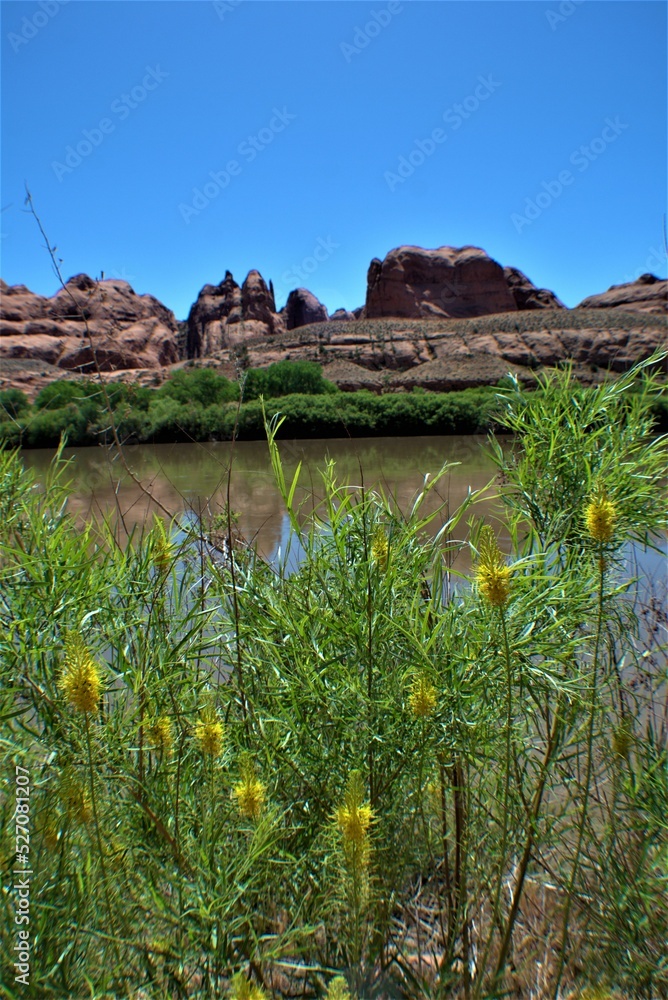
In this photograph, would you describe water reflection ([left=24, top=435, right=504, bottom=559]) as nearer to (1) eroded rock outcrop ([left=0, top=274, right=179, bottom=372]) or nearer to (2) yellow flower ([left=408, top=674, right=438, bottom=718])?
(2) yellow flower ([left=408, top=674, right=438, bottom=718])

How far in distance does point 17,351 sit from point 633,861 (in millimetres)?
76607

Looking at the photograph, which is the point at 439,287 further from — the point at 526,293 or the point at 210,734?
the point at 210,734

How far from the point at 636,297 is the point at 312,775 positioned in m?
78.2

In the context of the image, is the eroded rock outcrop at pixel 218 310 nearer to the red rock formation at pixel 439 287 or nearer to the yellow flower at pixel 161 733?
the red rock formation at pixel 439 287

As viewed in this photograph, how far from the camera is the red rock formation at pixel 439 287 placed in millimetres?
84562

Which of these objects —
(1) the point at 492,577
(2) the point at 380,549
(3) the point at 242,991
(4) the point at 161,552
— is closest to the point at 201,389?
(4) the point at 161,552

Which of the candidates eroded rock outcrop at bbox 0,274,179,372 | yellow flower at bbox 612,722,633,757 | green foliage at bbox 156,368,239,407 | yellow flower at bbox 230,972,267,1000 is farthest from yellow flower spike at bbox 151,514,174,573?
eroded rock outcrop at bbox 0,274,179,372

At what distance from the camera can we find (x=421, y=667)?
1.13 metres

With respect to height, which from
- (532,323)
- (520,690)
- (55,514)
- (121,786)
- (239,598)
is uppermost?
(532,323)

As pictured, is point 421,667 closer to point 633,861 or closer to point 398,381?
point 633,861

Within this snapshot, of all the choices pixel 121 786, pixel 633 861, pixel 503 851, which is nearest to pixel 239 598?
pixel 121 786

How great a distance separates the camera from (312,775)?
120 cm
